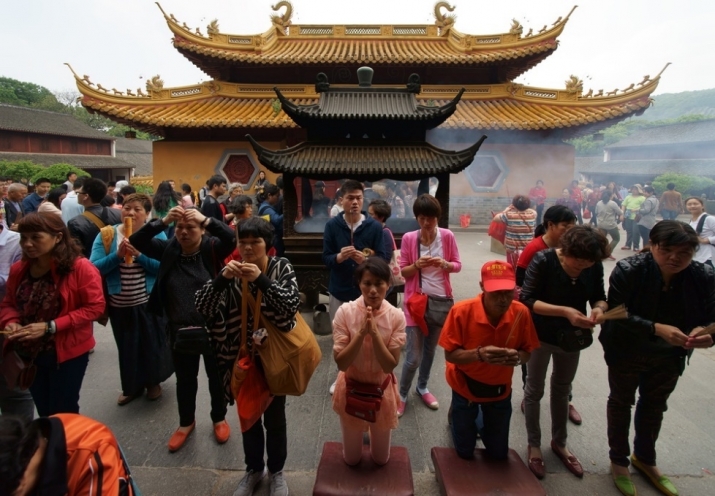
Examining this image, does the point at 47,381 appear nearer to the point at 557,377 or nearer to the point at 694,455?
the point at 557,377

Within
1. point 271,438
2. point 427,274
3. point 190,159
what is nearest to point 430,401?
point 427,274

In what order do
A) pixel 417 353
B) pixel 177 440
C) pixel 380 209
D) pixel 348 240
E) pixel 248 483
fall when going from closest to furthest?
pixel 248 483 → pixel 177 440 → pixel 417 353 → pixel 348 240 → pixel 380 209

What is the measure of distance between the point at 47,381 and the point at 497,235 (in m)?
7.85

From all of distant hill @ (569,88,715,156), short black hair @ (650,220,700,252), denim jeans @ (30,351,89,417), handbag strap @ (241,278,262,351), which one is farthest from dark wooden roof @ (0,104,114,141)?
distant hill @ (569,88,715,156)

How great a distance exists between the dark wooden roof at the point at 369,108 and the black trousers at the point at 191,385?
359cm

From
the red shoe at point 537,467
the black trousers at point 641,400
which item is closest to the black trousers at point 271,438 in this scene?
the red shoe at point 537,467

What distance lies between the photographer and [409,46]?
47.0ft

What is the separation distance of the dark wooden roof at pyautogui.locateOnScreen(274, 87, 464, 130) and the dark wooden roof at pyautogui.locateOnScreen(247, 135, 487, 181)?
36 centimetres

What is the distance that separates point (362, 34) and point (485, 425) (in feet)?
50.0

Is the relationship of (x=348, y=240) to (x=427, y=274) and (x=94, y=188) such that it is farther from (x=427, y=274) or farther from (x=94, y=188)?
(x=94, y=188)

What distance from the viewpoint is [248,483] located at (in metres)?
2.45

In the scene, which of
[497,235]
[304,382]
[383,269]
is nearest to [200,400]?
[304,382]

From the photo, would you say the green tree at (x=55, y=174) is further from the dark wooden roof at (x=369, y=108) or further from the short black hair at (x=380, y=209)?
the short black hair at (x=380, y=209)

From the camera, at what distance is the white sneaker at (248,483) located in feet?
7.93
